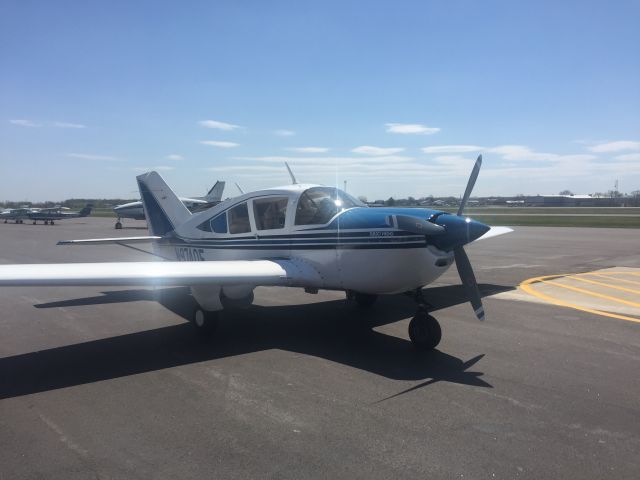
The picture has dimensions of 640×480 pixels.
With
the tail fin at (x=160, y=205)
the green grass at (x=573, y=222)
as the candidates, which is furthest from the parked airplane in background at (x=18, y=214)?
the tail fin at (x=160, y=205)

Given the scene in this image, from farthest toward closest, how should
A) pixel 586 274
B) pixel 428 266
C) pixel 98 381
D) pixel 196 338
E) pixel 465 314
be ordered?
pixel 586 274 < pixel 465 314 < pixel 196 338 < pixel 428 266 < pixel 98 381

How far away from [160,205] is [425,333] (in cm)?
794

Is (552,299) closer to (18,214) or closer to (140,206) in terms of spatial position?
(140,206)

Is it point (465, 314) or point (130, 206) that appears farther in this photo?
point (130, 206)

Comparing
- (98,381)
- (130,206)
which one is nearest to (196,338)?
(98,381)

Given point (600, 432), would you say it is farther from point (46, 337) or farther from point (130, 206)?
point (130, 206)

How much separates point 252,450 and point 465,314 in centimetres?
637

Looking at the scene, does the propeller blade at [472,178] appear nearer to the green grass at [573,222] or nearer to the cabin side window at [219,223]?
the cabin side window at [219,223]

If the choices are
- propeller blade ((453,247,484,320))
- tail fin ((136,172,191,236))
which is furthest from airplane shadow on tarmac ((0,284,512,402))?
tail fin ((136,172,191,236))

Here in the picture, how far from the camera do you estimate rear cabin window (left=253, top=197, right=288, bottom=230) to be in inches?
351

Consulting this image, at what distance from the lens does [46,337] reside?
27.2 ft

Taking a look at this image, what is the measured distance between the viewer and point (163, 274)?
7238 millimetres

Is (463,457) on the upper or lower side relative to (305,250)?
lower

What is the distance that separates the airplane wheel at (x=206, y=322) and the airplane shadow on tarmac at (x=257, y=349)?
0.15m
